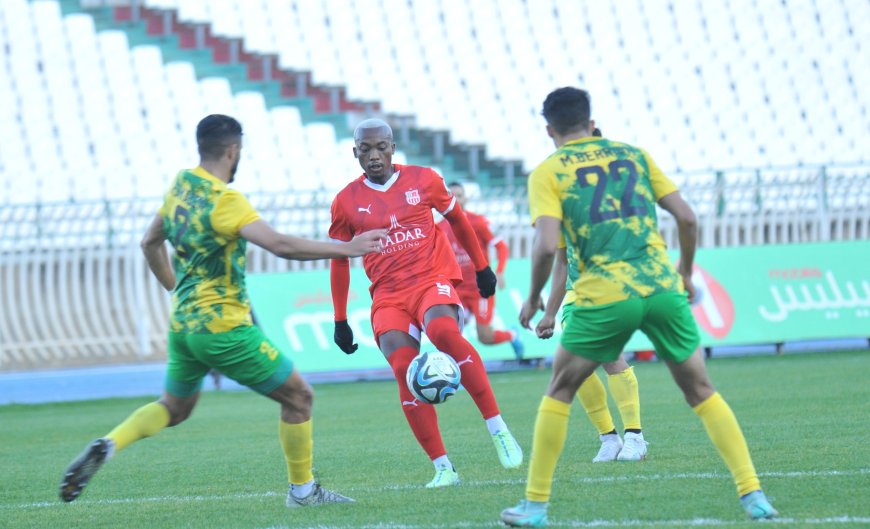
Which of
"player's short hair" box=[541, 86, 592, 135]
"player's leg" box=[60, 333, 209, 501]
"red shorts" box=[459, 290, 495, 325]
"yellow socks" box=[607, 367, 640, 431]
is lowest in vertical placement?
"red shorts" box=[459, 290, 495, 325]

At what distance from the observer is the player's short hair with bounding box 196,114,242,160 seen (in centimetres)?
592

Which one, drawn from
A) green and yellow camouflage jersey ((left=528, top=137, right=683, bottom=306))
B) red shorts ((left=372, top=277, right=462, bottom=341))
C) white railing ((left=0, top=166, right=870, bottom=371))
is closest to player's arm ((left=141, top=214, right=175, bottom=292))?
red shorts ((left=372, top=277, right=462, bottom=341))

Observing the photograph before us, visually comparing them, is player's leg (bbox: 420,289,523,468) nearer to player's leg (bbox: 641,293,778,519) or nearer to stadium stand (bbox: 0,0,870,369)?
player's leg (bbox: 641,293,778,519)

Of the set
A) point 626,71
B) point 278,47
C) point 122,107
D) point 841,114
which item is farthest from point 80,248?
point 841,114

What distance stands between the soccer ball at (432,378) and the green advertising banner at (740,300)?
9.48m

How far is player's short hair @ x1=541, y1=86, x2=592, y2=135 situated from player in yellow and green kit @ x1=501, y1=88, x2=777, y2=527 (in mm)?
109

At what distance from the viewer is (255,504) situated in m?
6.54

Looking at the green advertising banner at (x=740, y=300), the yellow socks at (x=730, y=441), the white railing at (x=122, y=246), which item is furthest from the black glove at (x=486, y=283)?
the white railing at (x=122, y=246)

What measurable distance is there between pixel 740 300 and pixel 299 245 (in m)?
11.8

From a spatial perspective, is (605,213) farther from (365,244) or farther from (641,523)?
(641,523)

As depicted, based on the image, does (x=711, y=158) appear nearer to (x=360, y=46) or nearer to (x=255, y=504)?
(x=360, y=46)

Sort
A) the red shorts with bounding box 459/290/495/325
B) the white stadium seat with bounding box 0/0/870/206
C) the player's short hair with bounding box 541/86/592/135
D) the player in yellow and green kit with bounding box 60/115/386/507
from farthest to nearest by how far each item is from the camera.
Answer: the white stadium seat with bounding box 0/0/870/206 → the red shorts with bounding box 459/290/495/325 → the player in yellow and green kit with bounding box 60/115/386/507 → the player's short hair with bounding box 541/86/592/135

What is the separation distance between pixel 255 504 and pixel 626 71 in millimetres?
25053

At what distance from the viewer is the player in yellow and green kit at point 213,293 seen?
571 cm
